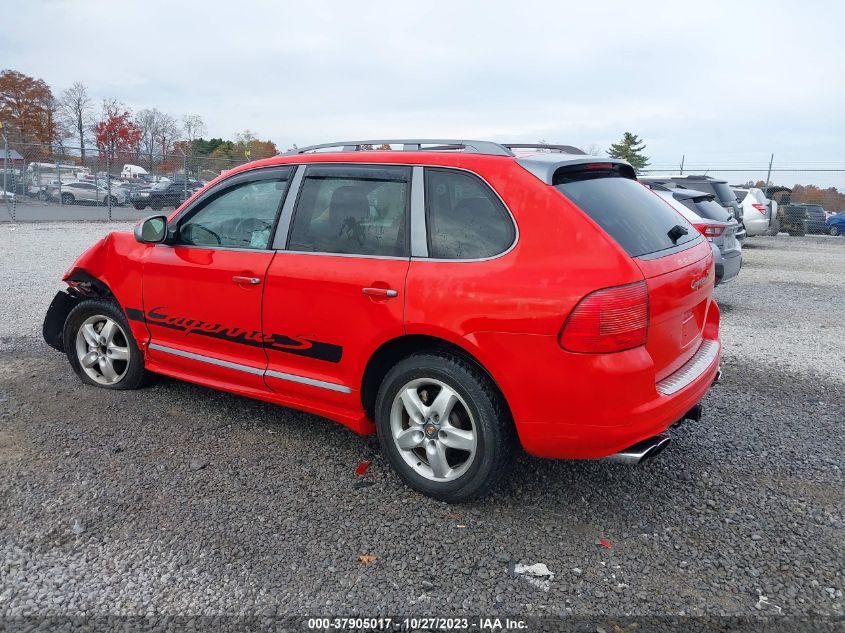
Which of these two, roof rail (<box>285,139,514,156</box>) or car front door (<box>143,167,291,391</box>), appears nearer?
roof rail (<box>285,139,514,156</box>)

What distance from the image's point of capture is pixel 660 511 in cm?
330

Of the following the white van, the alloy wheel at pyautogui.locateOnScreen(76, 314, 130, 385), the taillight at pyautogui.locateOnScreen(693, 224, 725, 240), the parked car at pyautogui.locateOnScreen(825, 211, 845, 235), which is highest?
the white van

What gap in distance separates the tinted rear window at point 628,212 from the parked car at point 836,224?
76.0 ft

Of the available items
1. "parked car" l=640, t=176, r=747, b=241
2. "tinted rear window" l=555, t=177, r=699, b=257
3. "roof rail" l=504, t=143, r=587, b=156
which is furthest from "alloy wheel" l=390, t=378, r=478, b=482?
"parked car" l=640, t=176, r=747, b=241

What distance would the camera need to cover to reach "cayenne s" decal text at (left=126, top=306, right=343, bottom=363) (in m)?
3.57

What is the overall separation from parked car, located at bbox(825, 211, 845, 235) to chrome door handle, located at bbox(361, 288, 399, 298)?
24578 mm

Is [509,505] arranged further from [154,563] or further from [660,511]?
[154,563]

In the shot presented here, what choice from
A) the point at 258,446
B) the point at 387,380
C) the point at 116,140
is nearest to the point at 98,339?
the point at 258,446

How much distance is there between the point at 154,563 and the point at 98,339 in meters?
2.45

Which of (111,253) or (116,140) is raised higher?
(116,140)

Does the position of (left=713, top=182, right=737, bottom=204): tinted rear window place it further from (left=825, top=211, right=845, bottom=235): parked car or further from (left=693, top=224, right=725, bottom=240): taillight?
(left=825, top=211, right=845, bottom=235): parked car

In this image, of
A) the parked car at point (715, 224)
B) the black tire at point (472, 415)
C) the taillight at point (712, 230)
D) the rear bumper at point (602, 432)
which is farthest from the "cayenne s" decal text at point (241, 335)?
the taillight at point (712, 230)

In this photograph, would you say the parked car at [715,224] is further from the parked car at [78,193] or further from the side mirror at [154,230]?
the parked car at [78,193]

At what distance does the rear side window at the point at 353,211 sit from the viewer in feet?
11.3
